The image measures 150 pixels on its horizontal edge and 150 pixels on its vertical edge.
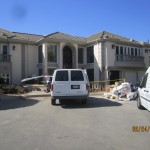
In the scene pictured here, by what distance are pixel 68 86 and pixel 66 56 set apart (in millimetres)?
18421

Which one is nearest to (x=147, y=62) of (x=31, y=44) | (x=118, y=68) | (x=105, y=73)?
(x=118, y=68)

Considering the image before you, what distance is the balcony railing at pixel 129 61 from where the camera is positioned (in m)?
32.7

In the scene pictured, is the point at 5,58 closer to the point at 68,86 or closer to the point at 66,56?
the point at 66,56

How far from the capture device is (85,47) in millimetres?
34250

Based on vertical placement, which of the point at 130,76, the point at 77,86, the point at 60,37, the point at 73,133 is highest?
the point at 60,37

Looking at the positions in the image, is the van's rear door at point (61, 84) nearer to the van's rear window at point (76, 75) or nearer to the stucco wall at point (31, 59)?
the van's rear window at point (76, 75)

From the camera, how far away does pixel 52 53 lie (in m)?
31.1

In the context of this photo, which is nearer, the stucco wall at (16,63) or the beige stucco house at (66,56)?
the beige stucco house at (66,56)

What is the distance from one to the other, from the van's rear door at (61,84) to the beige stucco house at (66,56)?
596 inches

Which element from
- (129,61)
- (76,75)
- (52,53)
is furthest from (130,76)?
(76,75)

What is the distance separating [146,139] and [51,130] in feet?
9.55

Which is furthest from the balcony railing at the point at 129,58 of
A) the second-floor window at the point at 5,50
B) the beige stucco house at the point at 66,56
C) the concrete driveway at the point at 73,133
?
the concrete driveway at the point at 73,133

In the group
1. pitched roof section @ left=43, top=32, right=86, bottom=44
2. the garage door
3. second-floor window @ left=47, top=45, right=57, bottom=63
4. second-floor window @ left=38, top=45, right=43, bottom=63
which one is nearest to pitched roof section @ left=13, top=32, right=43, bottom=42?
second-floor window @ left=38, top=45, right=43, bottom=63

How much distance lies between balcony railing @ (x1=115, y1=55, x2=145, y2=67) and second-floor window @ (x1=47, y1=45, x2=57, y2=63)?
289 inches
